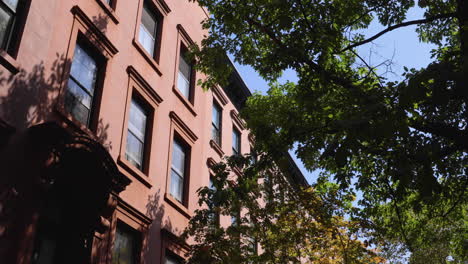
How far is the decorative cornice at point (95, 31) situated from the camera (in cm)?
1151

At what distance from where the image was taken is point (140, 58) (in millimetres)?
14562

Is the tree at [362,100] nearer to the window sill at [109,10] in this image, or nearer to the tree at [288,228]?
the tree at [288,228]

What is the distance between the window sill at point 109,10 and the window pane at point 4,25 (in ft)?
12.0

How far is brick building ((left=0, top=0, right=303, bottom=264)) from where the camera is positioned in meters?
8.92

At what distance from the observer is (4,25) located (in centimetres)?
920

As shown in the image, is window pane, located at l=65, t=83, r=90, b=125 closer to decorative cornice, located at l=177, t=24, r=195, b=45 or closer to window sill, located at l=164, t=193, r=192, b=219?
window sill, located at l=164, t=193, r=192, b=219

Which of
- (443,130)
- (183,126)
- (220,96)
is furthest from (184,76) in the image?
(443,130)

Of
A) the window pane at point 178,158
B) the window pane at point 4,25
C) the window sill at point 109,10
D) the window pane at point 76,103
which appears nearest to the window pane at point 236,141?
the window pane at point 178,158

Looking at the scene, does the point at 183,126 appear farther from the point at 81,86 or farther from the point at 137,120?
the point at 81,86

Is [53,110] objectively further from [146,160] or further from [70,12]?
[146,160]

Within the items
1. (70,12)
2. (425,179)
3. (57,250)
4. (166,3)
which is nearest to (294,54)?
(425,179)

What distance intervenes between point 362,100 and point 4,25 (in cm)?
707

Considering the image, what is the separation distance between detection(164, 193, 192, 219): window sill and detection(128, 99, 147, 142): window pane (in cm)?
196

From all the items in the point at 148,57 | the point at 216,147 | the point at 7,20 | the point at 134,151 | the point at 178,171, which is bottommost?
the point at 134,151
